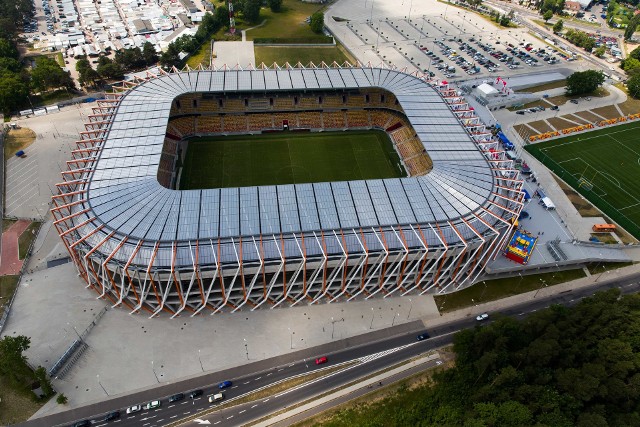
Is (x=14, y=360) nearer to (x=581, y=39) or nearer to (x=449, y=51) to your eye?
(x=449, y=51)

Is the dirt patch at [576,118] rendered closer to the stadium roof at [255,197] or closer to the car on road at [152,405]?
the stadium roof at [255,197]

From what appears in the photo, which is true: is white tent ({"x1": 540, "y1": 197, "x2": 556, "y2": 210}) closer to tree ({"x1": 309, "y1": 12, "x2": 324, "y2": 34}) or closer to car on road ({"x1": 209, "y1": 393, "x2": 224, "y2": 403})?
car on road ({"x1": 209, "y1": 393, "x2": 224, "y2": 403})

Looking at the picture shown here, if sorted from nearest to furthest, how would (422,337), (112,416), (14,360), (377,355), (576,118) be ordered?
(14,360)
(112,416)
(377,355)
(422,337)
(576,118)

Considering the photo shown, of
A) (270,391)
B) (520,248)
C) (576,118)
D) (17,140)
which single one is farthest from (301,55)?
(270,391)

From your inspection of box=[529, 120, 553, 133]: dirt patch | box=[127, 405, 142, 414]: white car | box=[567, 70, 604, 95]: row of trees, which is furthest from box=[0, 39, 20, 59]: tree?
box=[567, 70, 604, 95]: row of trees

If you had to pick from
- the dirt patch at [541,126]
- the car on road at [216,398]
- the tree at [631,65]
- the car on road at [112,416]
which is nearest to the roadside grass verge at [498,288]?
the car on road at [216,398]

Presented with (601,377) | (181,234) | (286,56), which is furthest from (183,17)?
(601,377)
